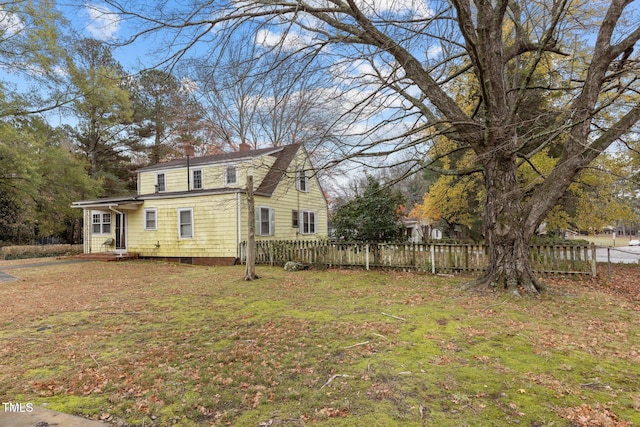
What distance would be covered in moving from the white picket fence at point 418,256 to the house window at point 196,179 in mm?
5465

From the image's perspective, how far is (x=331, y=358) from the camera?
12.9ft

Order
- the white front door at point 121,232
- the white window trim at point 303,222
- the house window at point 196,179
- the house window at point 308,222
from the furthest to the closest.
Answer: the house window at point 308,222 → the white window trim at point 303,222 → the house window at point 196,179 → the white front door at point 121,232

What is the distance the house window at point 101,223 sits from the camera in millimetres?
18500

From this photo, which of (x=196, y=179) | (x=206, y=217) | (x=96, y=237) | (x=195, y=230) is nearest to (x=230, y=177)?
(x=196, y=179)

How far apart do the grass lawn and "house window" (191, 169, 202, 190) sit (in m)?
11.0

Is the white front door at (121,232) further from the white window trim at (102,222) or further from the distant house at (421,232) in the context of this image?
the distant house at (421,232)

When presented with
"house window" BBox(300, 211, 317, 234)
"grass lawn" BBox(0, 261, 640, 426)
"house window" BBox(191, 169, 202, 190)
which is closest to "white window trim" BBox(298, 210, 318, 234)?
"house window" BBox(300, 211, 317, 234)

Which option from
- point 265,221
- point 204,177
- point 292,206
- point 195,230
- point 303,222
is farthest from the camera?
point 303,222

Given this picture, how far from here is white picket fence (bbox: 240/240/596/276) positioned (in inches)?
385

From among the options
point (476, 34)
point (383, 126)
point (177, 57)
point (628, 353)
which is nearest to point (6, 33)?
point (177, 57)

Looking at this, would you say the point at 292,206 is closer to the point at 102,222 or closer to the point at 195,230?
the point at 195,230

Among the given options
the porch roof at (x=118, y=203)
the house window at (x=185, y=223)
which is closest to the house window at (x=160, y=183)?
the porch roof at (x=118, y=203)

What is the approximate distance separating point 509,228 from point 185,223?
1391 cm

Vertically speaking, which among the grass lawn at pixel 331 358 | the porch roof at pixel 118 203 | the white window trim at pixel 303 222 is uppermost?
the porch roof at pixel 118 203
